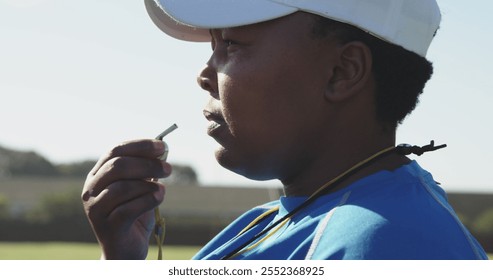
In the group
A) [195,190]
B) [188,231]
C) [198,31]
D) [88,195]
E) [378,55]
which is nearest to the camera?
[378,55]

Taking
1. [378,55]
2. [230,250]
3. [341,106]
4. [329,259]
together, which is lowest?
[230,250]

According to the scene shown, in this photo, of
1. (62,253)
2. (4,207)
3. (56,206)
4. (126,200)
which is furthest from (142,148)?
(4,207)

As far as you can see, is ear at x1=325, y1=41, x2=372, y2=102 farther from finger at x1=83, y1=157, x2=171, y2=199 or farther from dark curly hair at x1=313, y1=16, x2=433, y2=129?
finger at x1=83, y1=157, x2=171, y2=199

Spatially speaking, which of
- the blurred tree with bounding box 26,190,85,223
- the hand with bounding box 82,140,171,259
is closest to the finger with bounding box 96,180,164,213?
the hand with bounding box 82,140,171,259

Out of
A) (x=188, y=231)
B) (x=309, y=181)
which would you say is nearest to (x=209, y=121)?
(x=309, y=181)

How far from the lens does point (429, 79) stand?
104 inches

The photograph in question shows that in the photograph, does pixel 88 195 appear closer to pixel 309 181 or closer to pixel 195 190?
pixel 309 181

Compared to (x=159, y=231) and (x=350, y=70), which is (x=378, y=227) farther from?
(x=159, y=231)

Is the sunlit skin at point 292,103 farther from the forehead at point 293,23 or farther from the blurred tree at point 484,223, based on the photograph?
the blurred tree at point 484,223

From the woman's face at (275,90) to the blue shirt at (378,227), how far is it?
20 cm

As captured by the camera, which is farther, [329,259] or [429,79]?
[429,79]

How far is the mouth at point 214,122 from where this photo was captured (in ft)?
7.73

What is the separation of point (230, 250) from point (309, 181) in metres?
0.37

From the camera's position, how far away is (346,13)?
2.26 meters
